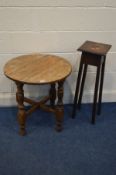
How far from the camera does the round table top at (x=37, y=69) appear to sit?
1.85 meters

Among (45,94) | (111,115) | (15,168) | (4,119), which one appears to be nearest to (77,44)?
(45,94)

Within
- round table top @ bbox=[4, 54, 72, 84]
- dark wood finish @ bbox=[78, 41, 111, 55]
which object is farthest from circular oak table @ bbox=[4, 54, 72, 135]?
dark wood finish @ bbox=[78, 41, 111, 55]

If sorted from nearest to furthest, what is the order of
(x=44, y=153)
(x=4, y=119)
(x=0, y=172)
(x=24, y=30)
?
(x=0, y=172)
(x=44, y=153)
(x=24, y=30)
(x=4, y=119)

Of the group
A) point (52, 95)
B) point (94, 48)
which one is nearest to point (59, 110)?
point (52, 95)

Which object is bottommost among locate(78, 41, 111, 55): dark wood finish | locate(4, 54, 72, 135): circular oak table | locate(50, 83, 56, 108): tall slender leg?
locate(50, 83, 56, 108): tall slender leg

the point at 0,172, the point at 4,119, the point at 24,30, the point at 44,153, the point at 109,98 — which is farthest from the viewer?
the point at 109,98

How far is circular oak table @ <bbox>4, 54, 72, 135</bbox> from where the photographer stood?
1855 millimetres

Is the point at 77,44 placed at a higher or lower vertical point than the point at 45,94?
higher

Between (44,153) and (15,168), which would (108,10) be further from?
(15,168)

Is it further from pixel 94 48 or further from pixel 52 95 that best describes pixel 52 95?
pixel 94 48

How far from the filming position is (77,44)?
225cm

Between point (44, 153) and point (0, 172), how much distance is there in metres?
0.34

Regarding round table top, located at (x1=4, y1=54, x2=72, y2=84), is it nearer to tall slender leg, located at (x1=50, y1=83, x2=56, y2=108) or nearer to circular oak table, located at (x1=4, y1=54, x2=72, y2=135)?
circular oak table, located at (x1=4, y1=54, x2=72, y2=135)

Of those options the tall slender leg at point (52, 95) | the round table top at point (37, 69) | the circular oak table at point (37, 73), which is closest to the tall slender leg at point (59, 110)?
the circular oak table at point (37, 73)
